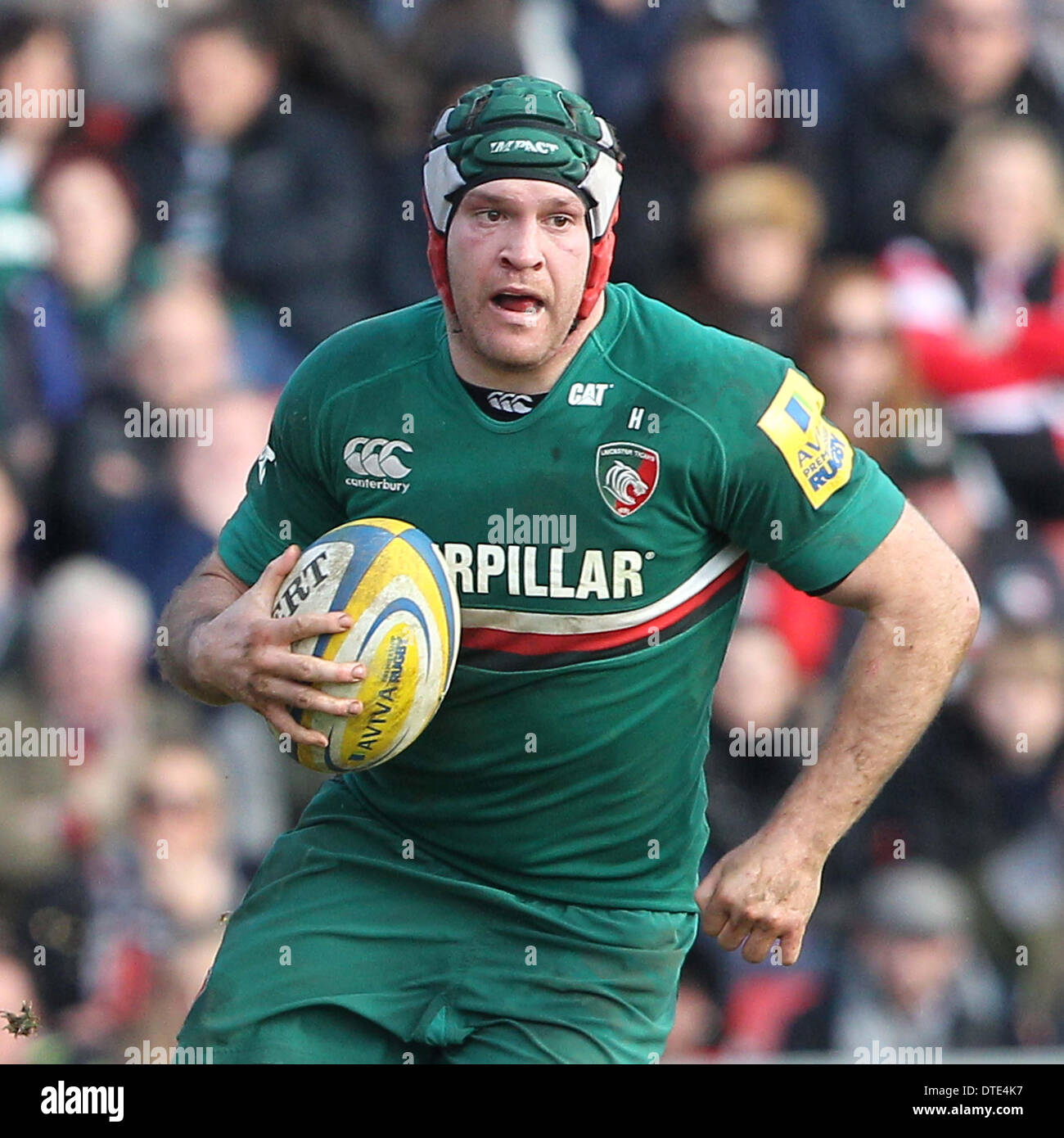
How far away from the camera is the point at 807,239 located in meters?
7.67

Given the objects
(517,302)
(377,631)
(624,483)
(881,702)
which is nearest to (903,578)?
(881,702)

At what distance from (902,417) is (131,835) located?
319 centimetres

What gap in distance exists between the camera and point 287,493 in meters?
4.86

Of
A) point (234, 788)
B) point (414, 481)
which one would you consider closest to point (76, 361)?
point (234, 788)

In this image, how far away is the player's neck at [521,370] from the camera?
4.57 meters

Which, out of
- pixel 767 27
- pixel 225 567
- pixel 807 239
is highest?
pixel 767 27

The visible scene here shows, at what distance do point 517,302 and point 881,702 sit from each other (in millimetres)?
1220

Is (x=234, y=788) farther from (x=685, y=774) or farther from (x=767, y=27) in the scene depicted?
(x=767, y=27)

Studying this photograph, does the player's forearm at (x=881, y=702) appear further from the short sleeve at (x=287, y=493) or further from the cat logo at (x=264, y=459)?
the cat logo at (x=264, y=459)

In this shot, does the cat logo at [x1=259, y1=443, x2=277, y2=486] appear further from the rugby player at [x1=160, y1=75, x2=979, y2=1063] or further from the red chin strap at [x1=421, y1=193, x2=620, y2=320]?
the red chin strap at [x1=421, y1=193, x2=620, y2=320]

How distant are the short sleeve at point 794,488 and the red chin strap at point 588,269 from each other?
1.27 ft

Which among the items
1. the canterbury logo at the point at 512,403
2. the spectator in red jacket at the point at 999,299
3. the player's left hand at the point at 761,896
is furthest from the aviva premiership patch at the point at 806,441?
the spectator in red jacket at the point at 999,299

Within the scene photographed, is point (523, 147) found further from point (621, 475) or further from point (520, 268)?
point (621, 475)

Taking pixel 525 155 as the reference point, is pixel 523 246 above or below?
below
